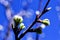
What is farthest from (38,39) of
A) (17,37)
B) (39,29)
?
(17,37)

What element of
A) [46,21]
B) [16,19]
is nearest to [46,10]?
[46,21]

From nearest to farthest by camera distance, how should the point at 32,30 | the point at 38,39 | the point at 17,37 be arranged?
1. the point at 17,37
2. the point at 32,30
3. the point at 38,39

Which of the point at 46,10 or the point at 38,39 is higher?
the point at 46,10

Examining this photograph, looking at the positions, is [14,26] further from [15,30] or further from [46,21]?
[46,21]

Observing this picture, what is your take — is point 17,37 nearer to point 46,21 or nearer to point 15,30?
point 15,30

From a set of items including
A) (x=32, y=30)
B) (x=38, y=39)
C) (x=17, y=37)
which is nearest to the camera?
(x=17, y=37)

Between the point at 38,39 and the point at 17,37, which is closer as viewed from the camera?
the point at 17,37

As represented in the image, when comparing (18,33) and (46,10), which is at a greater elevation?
(46,10)

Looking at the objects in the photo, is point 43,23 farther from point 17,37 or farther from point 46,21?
point 17,37

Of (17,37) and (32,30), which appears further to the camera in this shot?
(32,30)
